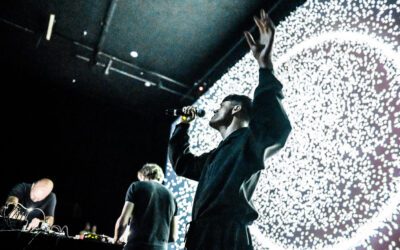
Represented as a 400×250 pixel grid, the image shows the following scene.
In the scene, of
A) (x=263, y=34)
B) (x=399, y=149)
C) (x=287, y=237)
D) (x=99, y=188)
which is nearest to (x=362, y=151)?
(x=399, y=149)

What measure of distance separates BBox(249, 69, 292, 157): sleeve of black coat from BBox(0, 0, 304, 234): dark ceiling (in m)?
3.03

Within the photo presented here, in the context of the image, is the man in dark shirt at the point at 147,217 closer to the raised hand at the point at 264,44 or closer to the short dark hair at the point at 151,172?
the short dark hair at the point at 151,172

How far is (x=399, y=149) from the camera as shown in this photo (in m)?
2.37

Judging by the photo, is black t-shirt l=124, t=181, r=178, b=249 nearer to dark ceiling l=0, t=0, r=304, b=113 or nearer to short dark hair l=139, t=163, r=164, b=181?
short dark hair l=139, t=163, r=164, b=181

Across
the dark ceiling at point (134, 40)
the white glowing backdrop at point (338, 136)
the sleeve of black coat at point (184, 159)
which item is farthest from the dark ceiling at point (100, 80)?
the sleeve of black coat at point (184, 159)

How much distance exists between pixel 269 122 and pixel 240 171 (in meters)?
0.21

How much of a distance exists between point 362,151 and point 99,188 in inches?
168

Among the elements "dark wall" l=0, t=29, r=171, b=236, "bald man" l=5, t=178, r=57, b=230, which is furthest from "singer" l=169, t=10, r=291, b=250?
"dark wall" l=0, t=29, r=171, b=236

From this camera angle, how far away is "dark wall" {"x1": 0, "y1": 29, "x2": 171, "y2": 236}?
5383mm

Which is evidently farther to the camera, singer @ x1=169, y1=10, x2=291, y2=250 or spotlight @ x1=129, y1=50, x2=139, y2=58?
spotlight @ x1=129, y1=50, x2=139, y2=58

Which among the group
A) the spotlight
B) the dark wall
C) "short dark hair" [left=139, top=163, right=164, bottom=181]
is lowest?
"short dark hair" [left=139, top=163, right=164, bottom=181]

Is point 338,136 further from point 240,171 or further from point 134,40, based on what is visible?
point 134,40

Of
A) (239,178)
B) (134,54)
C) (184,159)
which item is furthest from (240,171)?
(134,54)

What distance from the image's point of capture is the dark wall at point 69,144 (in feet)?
17.7
